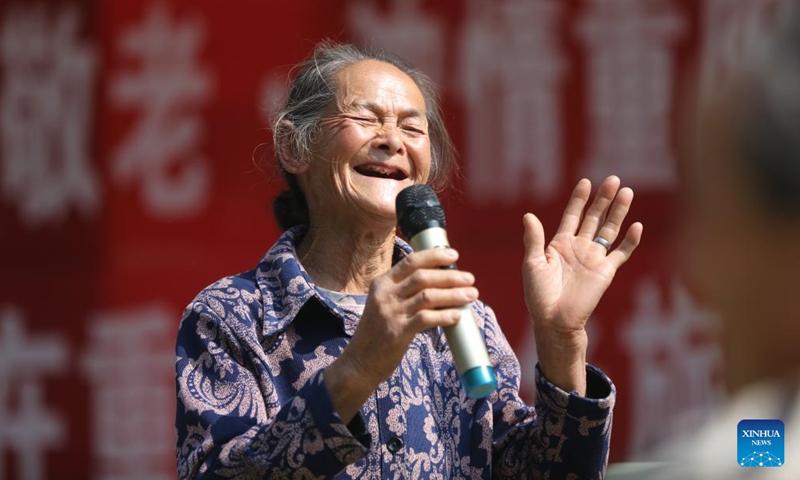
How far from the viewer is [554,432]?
1.82 m

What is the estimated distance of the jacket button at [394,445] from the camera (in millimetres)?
1820

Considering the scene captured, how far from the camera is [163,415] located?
4.18 meters

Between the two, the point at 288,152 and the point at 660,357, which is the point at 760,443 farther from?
the point at 660,357

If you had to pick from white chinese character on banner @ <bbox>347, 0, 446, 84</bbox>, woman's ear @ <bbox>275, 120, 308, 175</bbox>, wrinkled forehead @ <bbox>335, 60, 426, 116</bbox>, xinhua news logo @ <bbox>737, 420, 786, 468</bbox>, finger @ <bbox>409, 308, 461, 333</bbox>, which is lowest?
xinhua news logo @ <bbox>737, 420, 786, 468</bbox>

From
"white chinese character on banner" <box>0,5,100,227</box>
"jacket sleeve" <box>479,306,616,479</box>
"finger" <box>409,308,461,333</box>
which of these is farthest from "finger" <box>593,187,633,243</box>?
"white chinese character on banner" <box>0,5,100,227</box>

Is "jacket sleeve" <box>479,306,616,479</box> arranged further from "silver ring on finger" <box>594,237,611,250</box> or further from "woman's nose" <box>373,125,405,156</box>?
"woman's nose" <box>373,125,405,156</box>

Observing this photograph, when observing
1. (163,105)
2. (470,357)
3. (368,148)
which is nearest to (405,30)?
(163,105)

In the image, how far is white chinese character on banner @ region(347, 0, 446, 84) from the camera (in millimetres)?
4098

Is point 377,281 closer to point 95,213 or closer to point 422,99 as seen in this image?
point 422,99

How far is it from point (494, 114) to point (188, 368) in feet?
7.88

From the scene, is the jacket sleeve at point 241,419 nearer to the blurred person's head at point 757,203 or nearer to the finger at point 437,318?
the finger at point 437,318

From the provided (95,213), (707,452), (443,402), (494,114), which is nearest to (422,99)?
(443,402)

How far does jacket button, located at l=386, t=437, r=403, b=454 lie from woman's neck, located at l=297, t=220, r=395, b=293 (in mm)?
294

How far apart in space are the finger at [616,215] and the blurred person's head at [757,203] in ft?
3.53
